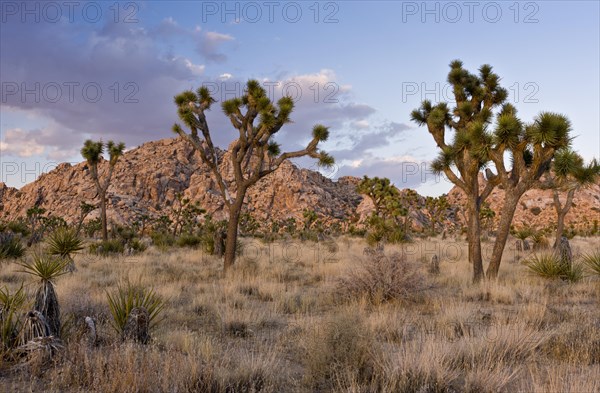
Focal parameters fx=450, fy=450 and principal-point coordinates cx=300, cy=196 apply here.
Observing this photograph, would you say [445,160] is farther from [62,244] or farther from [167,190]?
[167,190]

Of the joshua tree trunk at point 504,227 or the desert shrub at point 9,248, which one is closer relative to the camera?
the joshua tree trunk at point 504,227

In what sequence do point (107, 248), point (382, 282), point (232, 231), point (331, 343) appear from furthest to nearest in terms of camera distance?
point (107, 248), point (232, 231), point (382, 282), point (331, 343)

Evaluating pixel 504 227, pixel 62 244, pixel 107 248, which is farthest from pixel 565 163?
pixel 107 248

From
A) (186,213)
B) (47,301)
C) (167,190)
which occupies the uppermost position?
(167,190)

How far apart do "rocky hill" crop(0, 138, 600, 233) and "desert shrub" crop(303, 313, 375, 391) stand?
Answer: 2547 inches

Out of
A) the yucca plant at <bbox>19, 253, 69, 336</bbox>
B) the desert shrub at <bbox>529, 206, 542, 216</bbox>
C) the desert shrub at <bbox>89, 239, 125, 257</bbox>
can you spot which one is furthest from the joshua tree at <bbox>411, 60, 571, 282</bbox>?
the desert shrub at <bbox>529, 206, 542, 216</bbox>

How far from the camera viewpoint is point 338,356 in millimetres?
4906

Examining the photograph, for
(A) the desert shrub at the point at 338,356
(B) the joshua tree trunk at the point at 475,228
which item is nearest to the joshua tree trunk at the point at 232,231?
(B) the joshua tree trunk at the point at 475,228

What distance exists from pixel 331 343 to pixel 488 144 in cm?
932

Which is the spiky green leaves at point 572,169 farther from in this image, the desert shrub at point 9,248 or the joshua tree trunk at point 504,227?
the desert shrub at point 9,248

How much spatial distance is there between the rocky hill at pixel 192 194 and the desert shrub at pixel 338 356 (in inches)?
2547

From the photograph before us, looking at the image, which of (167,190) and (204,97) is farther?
(167,190)

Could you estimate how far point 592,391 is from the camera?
4051 millimetres

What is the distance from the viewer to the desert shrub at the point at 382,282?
9.35 m
